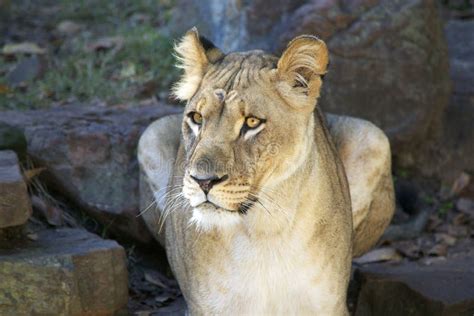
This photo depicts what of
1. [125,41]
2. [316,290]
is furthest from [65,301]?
[125,41]

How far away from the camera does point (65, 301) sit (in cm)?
455

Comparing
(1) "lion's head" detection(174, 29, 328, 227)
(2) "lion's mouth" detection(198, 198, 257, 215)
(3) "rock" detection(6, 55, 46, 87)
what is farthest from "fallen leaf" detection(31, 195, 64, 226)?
(2) "lion's mouth" detection(198, 198, 257, 215)

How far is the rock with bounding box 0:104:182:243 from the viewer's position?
5.68 metres

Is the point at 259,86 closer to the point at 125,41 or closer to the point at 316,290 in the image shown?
the point at 316,290

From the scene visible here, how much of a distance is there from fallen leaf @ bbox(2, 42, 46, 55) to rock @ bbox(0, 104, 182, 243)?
1.49m

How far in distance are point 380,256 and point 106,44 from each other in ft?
8.91

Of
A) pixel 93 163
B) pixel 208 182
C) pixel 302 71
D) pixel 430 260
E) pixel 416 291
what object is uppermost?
pixel 302 71

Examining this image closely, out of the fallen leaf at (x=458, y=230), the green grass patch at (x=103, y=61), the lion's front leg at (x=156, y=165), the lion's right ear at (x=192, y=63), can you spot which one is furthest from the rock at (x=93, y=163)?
the fallen leaf at (x=458, y=230)

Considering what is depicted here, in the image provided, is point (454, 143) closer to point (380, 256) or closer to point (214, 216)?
point (380, 256)

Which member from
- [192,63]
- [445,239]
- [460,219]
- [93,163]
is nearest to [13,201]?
[192,63]

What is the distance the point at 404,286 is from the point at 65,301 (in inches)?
66.7

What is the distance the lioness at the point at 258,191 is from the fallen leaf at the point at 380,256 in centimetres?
124

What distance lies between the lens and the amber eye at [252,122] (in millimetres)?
3746

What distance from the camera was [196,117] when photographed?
3857 mm
